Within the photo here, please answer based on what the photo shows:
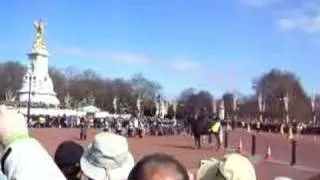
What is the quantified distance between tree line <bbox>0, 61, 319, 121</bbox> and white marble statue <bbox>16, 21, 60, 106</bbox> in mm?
25410

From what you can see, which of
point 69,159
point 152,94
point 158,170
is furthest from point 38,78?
point 158,170

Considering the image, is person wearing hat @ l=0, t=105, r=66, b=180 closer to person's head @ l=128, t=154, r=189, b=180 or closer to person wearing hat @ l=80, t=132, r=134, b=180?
person wearing hat @ l=80, t=132, r=134, b=180

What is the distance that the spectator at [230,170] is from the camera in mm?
3877

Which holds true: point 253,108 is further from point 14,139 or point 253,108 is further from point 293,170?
point 14,139

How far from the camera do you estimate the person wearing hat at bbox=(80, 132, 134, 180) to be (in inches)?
175

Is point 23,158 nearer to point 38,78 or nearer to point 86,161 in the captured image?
point 86,161

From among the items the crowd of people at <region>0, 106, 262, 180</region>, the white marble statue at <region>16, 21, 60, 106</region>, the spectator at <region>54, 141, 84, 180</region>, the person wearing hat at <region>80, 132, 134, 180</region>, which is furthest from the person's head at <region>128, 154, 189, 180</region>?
the white marble statue at <region>16, 21, 60, 106</region>

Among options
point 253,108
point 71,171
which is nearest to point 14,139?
point 71,171

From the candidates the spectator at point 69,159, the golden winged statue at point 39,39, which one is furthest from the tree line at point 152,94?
the spectator at point 69,159

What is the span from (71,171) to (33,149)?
49.0 inches

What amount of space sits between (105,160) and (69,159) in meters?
0.71

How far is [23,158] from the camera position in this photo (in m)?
3.80

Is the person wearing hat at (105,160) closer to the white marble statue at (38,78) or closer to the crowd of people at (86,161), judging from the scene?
the crowd of people at (86,161)

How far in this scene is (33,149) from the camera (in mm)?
3838
